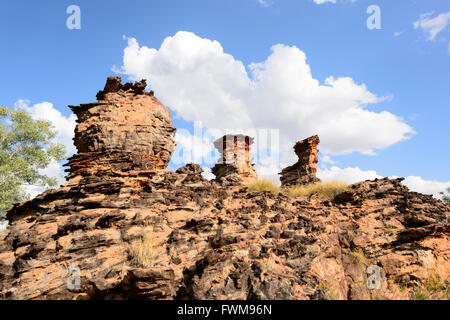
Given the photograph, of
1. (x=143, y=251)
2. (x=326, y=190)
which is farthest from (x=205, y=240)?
(x=326, y=190)

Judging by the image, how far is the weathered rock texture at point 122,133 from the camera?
10.1 m

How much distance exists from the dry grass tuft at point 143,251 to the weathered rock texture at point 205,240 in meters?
0.05

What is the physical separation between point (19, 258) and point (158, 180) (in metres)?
4.44

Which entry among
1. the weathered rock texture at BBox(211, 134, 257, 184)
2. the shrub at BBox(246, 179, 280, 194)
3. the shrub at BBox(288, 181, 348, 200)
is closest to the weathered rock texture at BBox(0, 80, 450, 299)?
the shrub at BBox(288, 181, 348, 200)

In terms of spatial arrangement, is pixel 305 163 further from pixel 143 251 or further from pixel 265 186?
pixel 143 251

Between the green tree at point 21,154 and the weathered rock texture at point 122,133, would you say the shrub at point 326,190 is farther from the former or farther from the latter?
the green tree at point 21,154

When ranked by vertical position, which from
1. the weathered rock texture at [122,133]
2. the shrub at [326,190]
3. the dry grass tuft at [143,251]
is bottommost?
the dry grass tuft at [143,251]

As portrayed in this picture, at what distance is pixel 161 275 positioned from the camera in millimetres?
5566

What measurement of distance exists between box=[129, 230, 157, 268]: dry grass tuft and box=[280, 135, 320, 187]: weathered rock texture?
1284 centimetres

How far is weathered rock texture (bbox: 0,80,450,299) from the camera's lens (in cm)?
569

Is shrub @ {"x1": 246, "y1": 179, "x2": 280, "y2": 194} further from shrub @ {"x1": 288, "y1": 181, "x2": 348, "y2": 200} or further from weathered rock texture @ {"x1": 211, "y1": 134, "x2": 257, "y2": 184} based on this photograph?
weathered rock texture @ {"x1": 211, "y1": 134, "x2": 257, "y2": 184}

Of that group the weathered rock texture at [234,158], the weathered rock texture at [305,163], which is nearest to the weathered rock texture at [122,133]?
the weathered rock texture at [305,163]

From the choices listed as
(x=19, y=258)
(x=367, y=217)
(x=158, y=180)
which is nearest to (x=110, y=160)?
(x=158, y=180)
